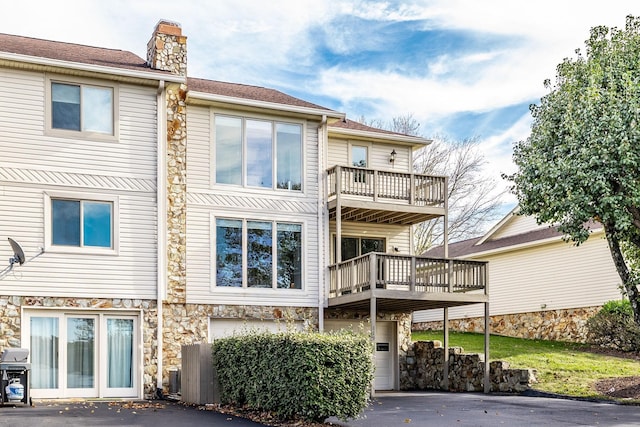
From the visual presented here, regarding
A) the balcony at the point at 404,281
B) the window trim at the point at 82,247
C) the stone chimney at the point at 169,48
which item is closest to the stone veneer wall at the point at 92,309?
the window trim at the point at 82,247

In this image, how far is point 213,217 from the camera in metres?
19.7

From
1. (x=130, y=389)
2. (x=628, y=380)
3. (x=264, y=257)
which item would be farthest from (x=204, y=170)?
(x=628, y=380)

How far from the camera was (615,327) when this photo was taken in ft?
83.6

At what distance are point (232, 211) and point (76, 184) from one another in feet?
13.0

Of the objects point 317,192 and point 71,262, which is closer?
point 71,262

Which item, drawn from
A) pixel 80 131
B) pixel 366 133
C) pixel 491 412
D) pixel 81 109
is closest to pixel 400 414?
pixel 491 412

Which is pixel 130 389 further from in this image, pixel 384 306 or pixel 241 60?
pixel 241 60

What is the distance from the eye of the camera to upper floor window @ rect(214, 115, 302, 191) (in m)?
20.1

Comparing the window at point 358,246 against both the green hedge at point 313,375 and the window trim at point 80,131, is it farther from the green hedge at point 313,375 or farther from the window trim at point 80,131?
the green hedge at point 313,375

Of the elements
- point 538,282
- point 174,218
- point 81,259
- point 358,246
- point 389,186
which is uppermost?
point 389,186

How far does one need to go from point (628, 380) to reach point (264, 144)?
10.9 meters

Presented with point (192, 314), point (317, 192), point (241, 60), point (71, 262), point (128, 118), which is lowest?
point (192, 314)

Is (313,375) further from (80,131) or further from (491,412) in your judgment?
(80,131)

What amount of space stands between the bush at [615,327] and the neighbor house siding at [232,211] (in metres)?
10.7
